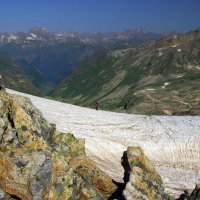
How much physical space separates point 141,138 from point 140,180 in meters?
22.4

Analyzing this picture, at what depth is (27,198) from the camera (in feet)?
61.4

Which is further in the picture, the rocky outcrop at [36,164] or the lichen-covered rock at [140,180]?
the lichen-covered rock at [140,180]

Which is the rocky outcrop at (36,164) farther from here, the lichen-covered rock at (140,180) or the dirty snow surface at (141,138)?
the dirty snow surface at (141,138)

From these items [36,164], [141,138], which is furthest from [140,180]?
[141,138]

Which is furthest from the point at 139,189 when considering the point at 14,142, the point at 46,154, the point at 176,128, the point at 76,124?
the point at 176,128

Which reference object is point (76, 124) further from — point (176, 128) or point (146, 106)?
point (146, 106)

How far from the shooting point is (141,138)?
1704 inches

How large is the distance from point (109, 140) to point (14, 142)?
69.9 ft

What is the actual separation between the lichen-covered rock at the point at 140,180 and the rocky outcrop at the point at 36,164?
156 centimetres

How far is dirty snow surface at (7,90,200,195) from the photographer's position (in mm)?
35156

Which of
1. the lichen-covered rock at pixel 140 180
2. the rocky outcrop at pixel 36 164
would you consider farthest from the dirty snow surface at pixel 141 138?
the rocky outcrop at pixel 36 164

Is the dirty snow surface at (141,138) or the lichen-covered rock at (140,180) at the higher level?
the lichen-covered rock at (140,180)

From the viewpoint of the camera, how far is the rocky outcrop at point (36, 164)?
18.8 m

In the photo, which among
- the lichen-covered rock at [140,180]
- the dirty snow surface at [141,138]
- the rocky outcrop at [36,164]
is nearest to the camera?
the rocky outcrop at [36,164]
